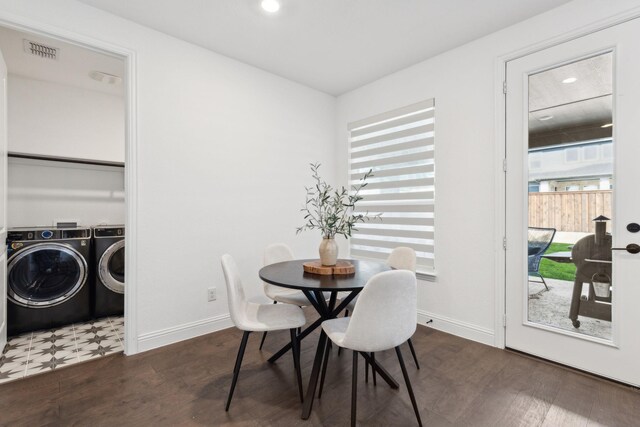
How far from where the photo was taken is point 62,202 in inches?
138

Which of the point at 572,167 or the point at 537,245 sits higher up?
the point at 572,167

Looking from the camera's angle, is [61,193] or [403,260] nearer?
[403,260]

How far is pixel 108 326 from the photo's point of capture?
3.08m

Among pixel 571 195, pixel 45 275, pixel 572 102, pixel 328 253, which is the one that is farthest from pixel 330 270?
pixel 45 275

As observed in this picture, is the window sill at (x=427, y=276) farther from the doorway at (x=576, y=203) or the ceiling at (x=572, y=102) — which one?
the ceiling at (x=572, y=102)

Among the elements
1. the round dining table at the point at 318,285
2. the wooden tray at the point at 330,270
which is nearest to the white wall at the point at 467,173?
the round dining table at the point at 318,285

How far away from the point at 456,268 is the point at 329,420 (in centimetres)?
182

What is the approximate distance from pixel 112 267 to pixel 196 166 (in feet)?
5.04

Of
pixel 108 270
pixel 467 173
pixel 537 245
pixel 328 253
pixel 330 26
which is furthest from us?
pixel 108 270

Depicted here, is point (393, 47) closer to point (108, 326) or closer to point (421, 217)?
point (421, 217)

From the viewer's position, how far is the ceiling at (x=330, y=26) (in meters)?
2.28

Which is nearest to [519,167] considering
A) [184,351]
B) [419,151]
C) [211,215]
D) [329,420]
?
[419,151]

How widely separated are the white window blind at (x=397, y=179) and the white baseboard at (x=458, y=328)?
0.46 meters

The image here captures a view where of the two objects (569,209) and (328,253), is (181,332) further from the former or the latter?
(569,209)
